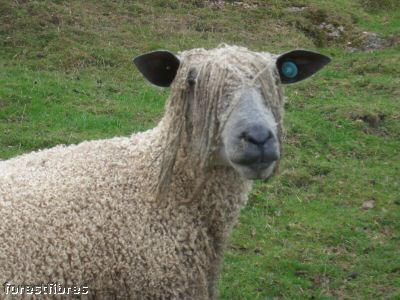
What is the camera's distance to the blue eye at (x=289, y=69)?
3994 mm

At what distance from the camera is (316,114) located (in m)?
10.4

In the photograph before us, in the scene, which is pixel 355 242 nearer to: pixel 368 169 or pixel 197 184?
pixel 368 169

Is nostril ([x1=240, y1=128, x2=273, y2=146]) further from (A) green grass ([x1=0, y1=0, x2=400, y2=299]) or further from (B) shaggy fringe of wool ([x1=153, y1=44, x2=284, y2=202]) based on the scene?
(A) green grass ([x1=0, y1=0, x2=400, y2=299])

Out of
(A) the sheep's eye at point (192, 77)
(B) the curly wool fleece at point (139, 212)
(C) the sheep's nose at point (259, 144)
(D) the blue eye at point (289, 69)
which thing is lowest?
(B) the curly wool fleece at point (139, 212)

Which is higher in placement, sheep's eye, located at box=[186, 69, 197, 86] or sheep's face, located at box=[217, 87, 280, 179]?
sheep's eye, located at box=[186, 69, 197, 86]

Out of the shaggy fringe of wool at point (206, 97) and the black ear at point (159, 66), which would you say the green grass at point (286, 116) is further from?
the black ear at point (159, 66)

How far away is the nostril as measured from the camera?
3.40 meters

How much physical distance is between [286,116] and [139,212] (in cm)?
647

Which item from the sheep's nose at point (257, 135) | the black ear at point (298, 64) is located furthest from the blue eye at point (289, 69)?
the sheep's nose at point (257, 135)

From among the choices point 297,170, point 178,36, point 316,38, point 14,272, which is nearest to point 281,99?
point 14,272

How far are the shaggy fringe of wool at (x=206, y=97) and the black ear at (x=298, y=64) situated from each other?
11 centimetres

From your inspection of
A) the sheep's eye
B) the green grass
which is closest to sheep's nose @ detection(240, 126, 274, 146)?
the sheep's eye

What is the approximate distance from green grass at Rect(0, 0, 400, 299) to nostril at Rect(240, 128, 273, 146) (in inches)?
111

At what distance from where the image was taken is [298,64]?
13.5 feet
